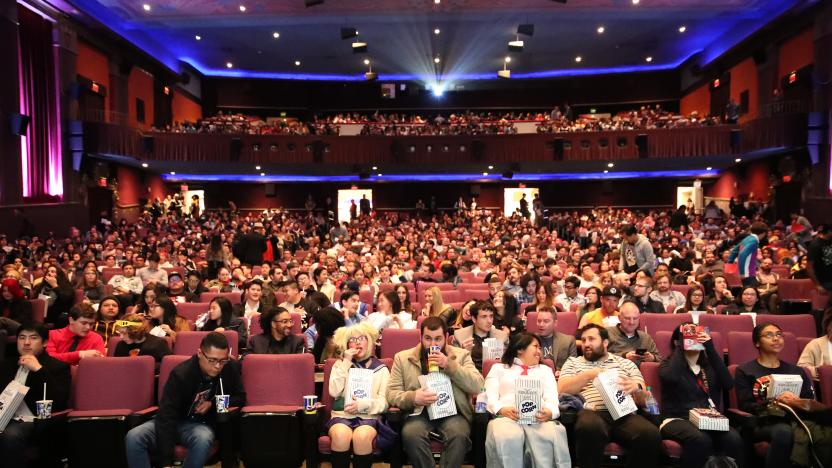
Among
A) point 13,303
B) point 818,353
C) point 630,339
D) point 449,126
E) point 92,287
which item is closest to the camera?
point 818,353

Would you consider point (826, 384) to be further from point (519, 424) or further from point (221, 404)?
point (221, 404)

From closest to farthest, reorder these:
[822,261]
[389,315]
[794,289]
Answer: [822,261] < [389,315] < [794,289]

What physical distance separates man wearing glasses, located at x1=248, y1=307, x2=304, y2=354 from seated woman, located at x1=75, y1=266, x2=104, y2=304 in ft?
13.3

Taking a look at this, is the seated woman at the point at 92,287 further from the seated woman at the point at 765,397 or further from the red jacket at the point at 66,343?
the seated woman at the point at 765,397

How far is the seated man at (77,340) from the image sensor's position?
498cm

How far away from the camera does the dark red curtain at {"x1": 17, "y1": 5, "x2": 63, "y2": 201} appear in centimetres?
1480

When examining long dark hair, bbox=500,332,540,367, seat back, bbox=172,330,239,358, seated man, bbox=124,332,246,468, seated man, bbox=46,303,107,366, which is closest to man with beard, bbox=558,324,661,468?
long dark hair, bbox=500,332,540,367

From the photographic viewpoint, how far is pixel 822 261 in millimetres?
5465

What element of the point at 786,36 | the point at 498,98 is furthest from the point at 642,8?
the point at 498,98

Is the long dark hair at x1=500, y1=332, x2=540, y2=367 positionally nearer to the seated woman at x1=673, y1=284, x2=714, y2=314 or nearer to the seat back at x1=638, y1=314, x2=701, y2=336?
the seat back at x1=638, y1=314, x2=701, y2=336

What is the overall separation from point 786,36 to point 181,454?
728 inches

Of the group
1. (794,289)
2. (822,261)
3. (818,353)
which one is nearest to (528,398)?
(818,353)

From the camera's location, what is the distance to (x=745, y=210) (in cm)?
1862

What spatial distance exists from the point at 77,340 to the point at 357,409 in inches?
104
